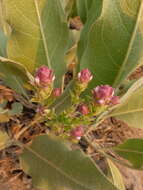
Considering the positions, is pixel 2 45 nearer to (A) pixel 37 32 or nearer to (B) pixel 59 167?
(A) pixel 37 32

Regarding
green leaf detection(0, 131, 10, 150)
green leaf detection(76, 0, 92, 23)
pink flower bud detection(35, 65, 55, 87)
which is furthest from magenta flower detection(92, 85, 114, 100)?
green leaf detection(76, 0, 92, 23)

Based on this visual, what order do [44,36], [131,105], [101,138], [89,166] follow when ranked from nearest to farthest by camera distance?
1. [89,166]
2. [44,36]
3. [131,105]
4. [101,138]

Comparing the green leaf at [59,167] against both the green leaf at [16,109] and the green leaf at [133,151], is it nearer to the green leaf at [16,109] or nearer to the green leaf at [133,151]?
the green leaf at [16,109]

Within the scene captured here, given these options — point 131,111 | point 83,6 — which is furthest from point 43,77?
point 83,6

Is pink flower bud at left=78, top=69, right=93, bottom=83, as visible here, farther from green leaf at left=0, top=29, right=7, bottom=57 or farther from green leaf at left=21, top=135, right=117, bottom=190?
A: green leaf at left=0, top=29, right=7, bottom=57

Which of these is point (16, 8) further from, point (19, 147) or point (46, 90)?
point (19, 147)

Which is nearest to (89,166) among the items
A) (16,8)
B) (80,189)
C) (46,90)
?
(80,189)

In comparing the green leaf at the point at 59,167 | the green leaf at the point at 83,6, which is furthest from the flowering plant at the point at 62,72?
the green leaf at the point at 83,6
